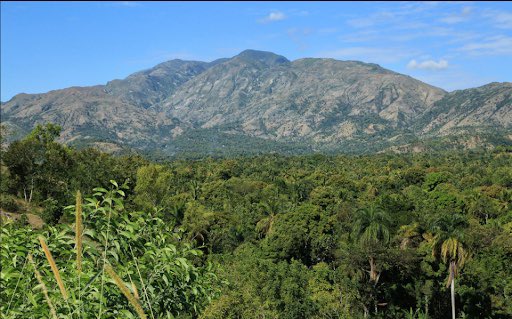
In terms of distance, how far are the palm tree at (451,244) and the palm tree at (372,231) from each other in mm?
3844

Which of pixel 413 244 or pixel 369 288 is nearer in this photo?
pixel 369 288

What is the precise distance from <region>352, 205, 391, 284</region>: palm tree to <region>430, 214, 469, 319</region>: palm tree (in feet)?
12.6

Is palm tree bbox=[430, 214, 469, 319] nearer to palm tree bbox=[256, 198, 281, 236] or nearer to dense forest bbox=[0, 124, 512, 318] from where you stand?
dense forest bbox=[0, 124, 512, 318]

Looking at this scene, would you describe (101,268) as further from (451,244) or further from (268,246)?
(268,246)

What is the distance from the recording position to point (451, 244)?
33062 mm

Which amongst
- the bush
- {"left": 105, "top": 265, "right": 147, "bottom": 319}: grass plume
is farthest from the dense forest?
{"left": 105, "top": 265, "right": 147, "bottom": 319}: grass plume

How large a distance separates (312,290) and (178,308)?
1097 inches

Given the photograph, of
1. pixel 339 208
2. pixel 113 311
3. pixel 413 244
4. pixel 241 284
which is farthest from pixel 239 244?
pixel 113 311

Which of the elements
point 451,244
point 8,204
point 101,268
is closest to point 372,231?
point 451,244

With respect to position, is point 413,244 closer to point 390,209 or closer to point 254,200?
point 390,209

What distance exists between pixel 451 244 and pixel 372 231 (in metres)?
5.73

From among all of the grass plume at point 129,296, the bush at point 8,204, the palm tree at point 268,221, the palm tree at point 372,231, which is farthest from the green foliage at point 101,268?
the palm tree at point 268,221

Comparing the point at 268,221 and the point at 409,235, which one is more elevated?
the point at 268,221

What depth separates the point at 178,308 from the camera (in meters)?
6.77
